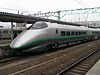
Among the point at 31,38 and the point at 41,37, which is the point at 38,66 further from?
the point at 41,37

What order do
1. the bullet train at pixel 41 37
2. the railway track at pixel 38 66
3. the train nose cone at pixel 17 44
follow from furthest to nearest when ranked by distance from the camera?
the bullet train at pixel 41 37
the train nose cone at pixel 17 44
the railway track at pixel 38 66

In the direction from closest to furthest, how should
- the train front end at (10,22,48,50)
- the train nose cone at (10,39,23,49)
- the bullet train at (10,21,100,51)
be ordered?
the train nose cone at (10,39,23,49)
the train front end at (10,22,48,50)
the bullet train at (10,21,100,51)

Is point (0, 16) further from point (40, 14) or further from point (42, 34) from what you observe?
point (40, 14)

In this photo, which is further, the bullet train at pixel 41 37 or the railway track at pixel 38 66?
the bullet train at pixel 41 37

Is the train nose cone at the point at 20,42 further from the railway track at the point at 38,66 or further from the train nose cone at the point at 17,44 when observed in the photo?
the railway track at the point at 38,66

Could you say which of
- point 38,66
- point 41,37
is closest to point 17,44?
point 41,37

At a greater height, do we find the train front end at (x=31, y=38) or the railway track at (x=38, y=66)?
the train front end at (x=31, y=38)

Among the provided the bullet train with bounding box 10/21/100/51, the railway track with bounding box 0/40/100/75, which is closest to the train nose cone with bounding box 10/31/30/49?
→ the bullet train with bounding box 10/21/100/51

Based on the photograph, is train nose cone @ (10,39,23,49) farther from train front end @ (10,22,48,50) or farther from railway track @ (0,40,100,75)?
railway track @ (0,40,100,75)

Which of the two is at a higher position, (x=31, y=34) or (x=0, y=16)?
(x=0, y=16)

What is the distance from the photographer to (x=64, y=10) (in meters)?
43.1

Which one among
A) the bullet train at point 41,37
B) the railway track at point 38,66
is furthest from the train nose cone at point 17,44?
the railway track at point 38,66

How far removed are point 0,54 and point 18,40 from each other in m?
1.95

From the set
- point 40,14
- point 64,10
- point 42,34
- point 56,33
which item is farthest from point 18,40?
point 40,14
